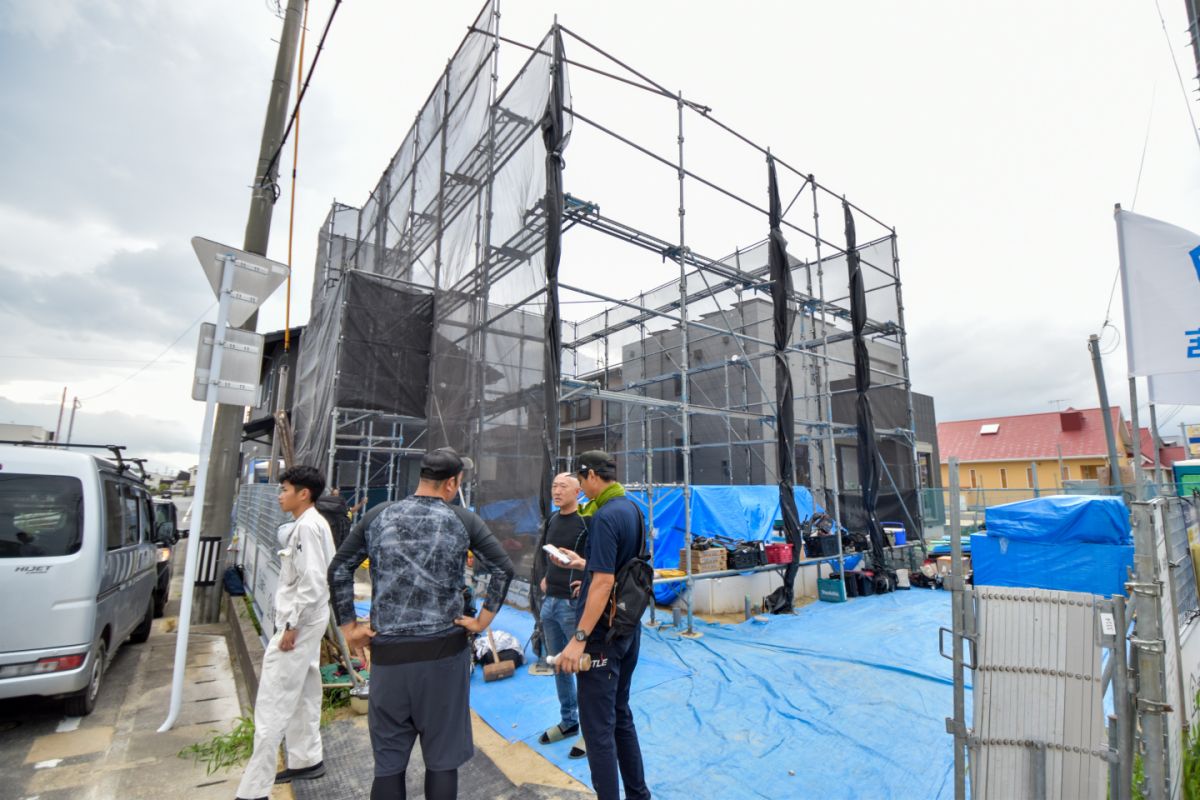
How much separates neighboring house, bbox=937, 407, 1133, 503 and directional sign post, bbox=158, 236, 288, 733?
92.0 ft

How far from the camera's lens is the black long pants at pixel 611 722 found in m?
2.39

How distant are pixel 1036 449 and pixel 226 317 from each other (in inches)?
1342

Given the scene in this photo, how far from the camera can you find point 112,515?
4.18 meters

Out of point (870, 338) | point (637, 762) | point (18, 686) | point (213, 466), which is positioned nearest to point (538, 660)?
point (637, 762)

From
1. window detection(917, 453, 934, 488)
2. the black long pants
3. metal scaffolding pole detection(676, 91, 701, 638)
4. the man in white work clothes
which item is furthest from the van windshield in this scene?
window detection(917, 453, 934, 488)

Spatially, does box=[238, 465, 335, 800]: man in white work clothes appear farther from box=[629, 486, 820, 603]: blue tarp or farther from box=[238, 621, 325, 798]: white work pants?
Answer: box=[629, 486, 820, 603]: blue tarp

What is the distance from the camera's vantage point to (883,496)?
11805 mm

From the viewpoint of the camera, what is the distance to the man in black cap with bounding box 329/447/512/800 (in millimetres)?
2088

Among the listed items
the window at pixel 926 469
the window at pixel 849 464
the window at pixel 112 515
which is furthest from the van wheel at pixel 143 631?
the window at pixel 926 469

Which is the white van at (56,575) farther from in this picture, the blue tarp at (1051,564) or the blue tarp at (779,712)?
the blue tarp at (1051,564)

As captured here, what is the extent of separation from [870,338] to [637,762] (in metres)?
11.5

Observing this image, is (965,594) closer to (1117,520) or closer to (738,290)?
(1117,520)

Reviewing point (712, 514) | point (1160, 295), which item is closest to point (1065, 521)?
point (712, 514)

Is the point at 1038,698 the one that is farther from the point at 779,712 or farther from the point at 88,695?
the point at 88,695
